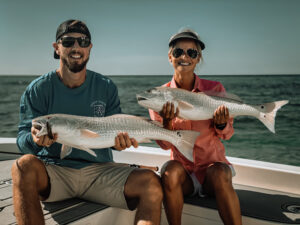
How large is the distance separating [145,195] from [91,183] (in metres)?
0.72

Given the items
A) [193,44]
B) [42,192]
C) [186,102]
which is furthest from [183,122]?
[42,192]

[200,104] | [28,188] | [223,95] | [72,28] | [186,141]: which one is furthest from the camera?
[72,28]

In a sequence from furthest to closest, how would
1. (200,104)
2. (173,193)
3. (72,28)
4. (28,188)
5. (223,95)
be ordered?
(72,28) → (223,95) → (200,104) → (173,193) → (28,188)

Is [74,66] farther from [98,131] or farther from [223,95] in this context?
[223,95]

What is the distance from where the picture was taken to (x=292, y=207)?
366 cm

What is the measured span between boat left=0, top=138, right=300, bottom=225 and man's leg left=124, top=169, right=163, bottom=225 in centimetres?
36

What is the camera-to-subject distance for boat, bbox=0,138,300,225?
321 centimetres

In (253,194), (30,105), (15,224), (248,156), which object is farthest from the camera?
(248,156)

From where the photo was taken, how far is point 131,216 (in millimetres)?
3521

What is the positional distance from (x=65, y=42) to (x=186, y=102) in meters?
1.53

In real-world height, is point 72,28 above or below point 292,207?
above

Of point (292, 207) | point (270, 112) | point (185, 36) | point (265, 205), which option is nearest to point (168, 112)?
point (185, 36)

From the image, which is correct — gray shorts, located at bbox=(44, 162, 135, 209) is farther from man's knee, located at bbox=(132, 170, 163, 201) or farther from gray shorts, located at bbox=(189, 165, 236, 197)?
gray shorts, located at bbox=(189, 165, 236, 197)

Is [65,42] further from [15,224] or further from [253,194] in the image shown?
[253,194]
